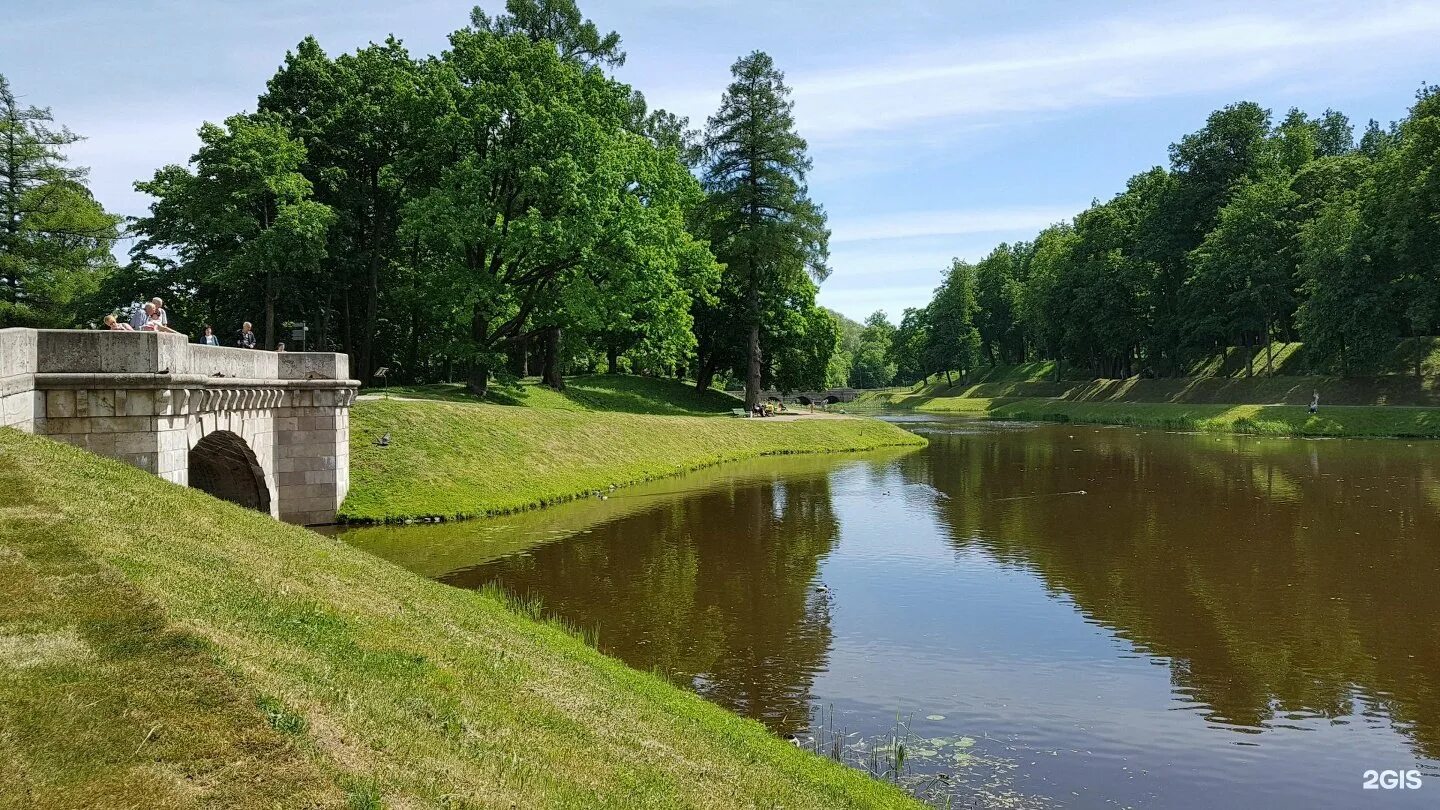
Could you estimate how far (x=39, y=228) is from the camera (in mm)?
55625

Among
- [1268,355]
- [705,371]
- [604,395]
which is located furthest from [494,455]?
[1268,355]

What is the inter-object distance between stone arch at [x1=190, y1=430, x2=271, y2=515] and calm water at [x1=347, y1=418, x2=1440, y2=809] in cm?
280

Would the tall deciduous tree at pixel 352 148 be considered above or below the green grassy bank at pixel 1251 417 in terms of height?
above

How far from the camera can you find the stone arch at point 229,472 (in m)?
24.2

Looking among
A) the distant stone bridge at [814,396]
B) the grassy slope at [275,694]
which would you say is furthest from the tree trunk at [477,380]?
the grassy slope at [275,694]

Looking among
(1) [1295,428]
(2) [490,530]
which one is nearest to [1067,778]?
(2) [490,530]

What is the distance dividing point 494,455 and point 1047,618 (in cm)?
2146

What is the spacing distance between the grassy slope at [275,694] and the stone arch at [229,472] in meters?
10.6

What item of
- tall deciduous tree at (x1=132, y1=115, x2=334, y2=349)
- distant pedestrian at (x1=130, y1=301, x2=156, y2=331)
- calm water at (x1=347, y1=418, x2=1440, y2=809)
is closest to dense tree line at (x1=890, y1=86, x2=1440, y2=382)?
calm water at (x1=347, y1=418, x2=1440, y2=809)

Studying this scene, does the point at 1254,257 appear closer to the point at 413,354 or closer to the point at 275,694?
the point at 413,354

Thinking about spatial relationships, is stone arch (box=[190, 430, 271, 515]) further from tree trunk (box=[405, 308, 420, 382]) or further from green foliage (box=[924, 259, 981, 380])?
green foliage (box=[924, 259, 981, 380])

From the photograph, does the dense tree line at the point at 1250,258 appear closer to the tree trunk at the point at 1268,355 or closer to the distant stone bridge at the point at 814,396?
the tree trunk at the point at 1268,355

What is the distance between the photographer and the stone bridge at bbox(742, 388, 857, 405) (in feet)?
260

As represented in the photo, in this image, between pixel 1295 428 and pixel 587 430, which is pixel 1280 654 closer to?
pixel 587 430
